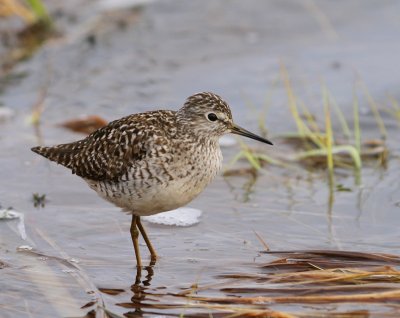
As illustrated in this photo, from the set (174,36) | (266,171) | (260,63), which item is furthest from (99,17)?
(266,171)

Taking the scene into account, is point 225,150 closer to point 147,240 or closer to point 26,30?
point 147,240

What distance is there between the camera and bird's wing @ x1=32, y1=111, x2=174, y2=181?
690cm

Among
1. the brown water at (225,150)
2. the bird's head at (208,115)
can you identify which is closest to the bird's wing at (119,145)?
the bird's head at (208,115)

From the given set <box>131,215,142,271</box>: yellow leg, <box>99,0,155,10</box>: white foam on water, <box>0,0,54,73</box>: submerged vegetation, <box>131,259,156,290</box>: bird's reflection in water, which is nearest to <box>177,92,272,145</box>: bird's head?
<box>131,215,142,271</box>: yellow leg

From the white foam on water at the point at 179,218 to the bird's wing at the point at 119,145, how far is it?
3.02 ft

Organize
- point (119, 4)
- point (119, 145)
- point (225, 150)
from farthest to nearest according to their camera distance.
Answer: point (119, 4)
point (225, 150)
point (119, 145)

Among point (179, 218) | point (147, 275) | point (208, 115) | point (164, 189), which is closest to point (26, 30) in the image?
point (179, 218)

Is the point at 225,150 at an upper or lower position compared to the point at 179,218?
upper

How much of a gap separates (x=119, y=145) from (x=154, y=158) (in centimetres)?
41

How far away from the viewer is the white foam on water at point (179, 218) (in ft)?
25.7

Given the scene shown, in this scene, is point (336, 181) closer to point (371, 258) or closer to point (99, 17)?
point (371, 258)

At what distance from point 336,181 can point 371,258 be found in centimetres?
226

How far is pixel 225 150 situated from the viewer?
9820 millimetres

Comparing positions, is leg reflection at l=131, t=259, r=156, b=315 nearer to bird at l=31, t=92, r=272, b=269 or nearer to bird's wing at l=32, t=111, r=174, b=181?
bird at l=31, t=92, r=272, b=269
